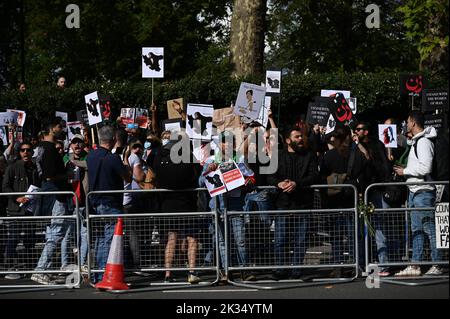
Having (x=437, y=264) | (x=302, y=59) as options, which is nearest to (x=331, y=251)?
(x=437, y=264)

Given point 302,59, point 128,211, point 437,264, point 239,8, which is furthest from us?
point 302,59

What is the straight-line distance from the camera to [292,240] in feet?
37.0

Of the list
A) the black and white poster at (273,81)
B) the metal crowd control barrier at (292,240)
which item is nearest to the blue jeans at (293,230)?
the metal crowd control barrier at (292,240)

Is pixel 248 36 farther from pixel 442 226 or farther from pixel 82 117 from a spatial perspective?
pixel 442 226

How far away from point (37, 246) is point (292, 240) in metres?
3.27

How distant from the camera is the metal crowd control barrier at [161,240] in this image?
1127cm

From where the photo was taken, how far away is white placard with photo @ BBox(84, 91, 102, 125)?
53.1 ft

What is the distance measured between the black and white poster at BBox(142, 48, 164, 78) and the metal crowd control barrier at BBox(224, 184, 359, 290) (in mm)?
6176

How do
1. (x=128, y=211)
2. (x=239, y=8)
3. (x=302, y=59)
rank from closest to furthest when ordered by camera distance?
(x=128, y=211) → (x=239, y=8) → (x=302, y=59)

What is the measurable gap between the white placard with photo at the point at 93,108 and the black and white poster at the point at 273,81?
3141mm

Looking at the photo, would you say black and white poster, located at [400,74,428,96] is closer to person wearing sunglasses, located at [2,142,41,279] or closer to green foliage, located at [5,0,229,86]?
person wearing sunglasses, located at [2,142,41,279]

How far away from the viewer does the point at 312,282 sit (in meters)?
11.4
